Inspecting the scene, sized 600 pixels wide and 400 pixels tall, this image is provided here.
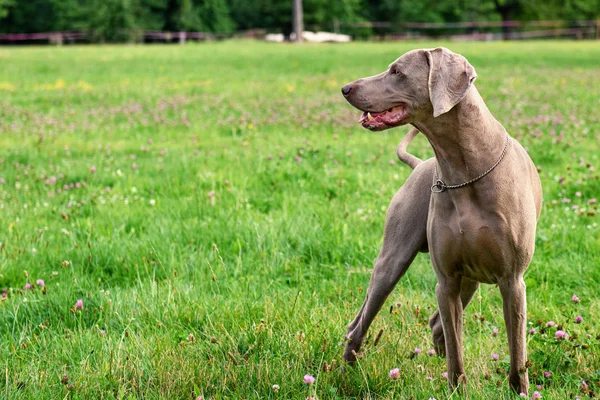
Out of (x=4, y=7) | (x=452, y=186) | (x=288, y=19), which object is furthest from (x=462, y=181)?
(x=4, y=7)

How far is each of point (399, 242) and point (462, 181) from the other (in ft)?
1.63

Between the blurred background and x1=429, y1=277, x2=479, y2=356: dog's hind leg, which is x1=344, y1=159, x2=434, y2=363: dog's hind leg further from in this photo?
the blurred background

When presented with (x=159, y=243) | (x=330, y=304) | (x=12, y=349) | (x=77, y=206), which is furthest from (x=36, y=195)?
(x=330, y=304)

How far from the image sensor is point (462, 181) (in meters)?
2.70

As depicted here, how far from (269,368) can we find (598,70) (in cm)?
1763

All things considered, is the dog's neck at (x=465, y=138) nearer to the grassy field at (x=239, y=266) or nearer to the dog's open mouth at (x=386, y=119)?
the dog's open mouth at (x=386, y=119)

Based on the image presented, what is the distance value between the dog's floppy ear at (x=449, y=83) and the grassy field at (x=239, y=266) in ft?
3.92

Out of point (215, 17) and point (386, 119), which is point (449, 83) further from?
point (215, 17)

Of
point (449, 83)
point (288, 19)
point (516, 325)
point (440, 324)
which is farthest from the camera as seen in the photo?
point (288, 19)

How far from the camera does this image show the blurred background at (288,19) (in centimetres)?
5450

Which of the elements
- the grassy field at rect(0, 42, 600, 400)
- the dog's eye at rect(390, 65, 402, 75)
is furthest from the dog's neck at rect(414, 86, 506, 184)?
the grassy field at rect(0, 42, 600, 400)

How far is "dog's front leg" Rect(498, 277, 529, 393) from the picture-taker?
2.72 metres

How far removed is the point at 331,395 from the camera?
285cm

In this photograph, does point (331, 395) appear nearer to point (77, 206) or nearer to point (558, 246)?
point (558, 246)
